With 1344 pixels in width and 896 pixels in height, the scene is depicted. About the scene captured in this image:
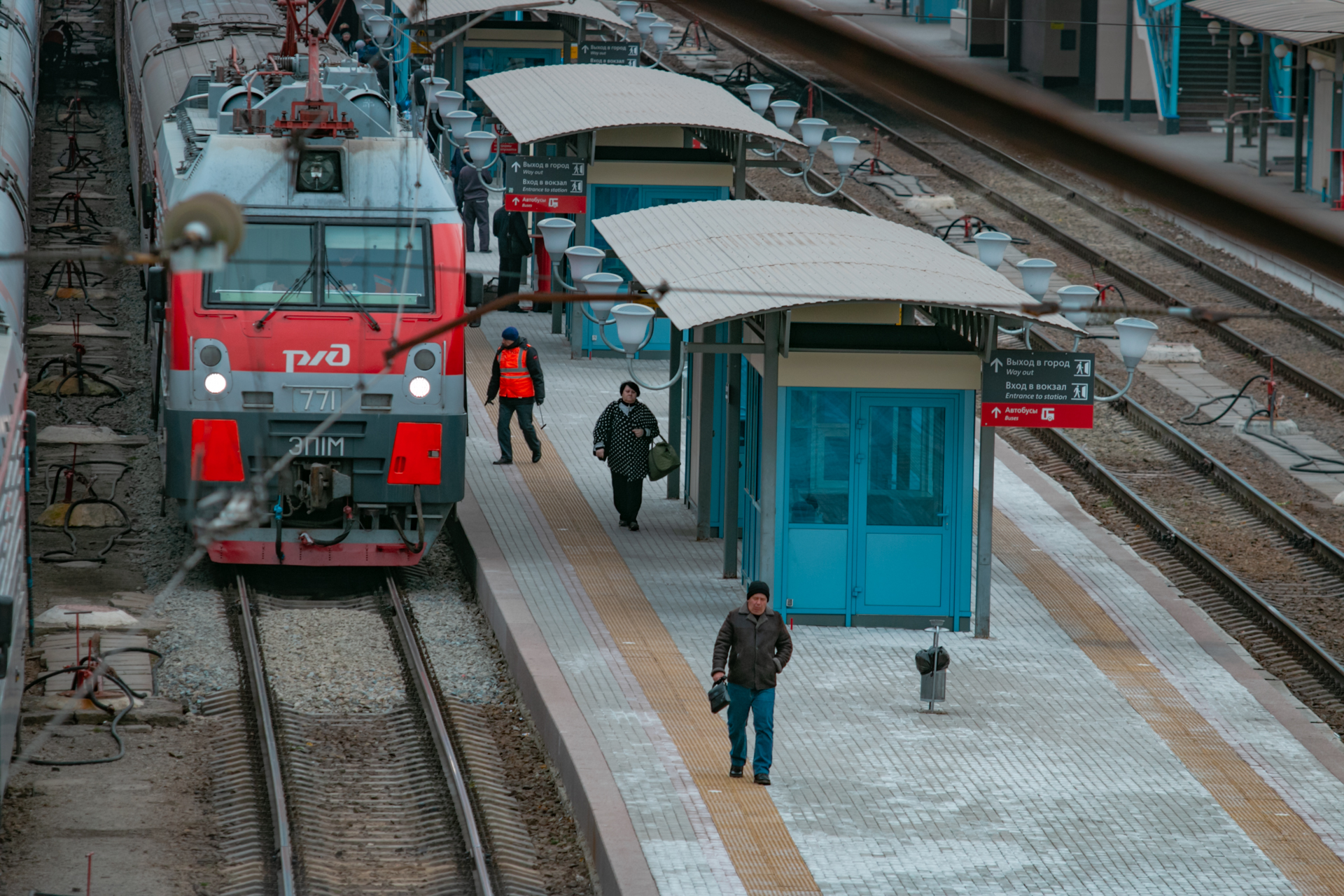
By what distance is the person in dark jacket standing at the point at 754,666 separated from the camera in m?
10.1

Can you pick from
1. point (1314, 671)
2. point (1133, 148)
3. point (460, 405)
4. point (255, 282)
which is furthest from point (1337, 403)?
point (1133, 148)

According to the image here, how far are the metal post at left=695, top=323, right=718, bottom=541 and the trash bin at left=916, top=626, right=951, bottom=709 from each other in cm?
462

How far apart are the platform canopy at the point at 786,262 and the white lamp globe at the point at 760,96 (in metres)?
7.21

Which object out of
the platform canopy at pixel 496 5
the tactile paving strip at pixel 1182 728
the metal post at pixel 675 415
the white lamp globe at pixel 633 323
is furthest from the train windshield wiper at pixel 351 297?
the platform canopy at pixel 496 5

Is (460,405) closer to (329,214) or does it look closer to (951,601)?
(329,214)

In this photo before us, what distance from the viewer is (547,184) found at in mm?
21422

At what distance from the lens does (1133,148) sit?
222 centimetres

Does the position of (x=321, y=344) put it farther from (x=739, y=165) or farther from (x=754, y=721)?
(x=739, y=165)

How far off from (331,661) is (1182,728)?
6.02 meters

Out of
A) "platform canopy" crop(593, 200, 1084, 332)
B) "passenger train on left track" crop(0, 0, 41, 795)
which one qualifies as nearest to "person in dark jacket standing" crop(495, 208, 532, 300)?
"passenger train on left track" crop(0, 0, 41, 795)

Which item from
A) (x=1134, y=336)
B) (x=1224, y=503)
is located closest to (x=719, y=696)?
(x=1134, y=336)

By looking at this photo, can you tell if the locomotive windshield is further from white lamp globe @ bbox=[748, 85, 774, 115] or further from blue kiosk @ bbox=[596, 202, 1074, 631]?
white lamp globe @ bbox=[748, 85, 774, 115]

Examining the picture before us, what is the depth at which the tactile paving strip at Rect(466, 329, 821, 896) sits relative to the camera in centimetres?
904

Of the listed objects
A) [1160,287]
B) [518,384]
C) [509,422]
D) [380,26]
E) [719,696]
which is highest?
[380,26]
